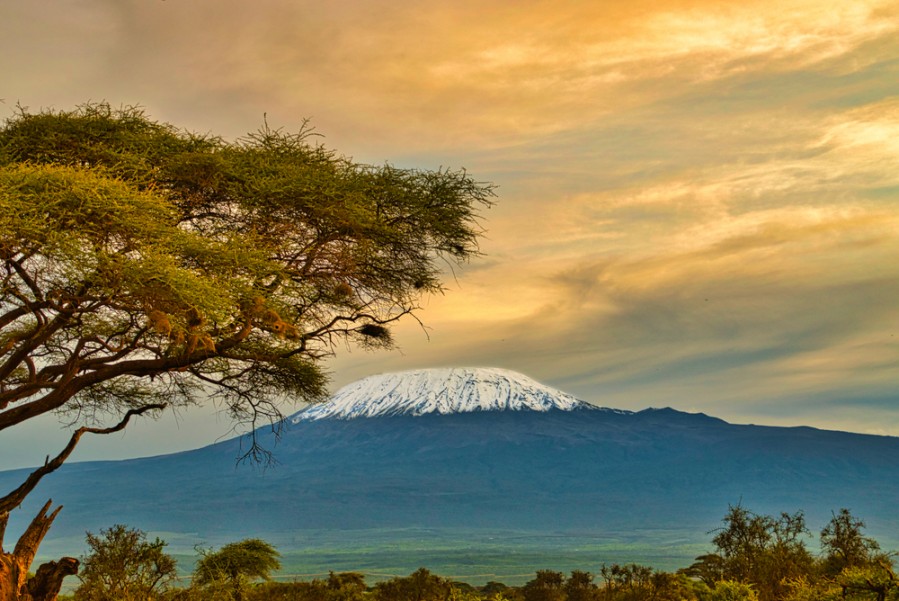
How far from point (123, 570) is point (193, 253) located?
7397 millimetres

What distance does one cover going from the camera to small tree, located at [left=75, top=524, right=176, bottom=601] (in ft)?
66.9

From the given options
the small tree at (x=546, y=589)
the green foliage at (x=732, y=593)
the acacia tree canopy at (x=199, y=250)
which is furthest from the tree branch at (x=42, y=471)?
the small tree at (x=546, y=589)

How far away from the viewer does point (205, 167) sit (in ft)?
69.1

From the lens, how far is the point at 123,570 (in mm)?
21156

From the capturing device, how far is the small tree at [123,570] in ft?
66.9

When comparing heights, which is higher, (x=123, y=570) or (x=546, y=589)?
(x=123, y=570)

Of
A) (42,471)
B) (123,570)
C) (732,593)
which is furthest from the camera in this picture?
A: (123,570)

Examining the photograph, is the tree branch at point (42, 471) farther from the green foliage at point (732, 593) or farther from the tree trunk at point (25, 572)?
the green foliage at point (732, 593)

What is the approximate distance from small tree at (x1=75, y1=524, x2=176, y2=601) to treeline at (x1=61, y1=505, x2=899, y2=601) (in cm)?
2

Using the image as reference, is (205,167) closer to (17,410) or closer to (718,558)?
(17,410)

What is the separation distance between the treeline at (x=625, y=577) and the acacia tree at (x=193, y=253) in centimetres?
274

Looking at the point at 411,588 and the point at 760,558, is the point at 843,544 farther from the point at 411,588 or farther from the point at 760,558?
the point at 411,588

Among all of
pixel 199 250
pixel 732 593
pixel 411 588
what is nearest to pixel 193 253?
pixel 199 250

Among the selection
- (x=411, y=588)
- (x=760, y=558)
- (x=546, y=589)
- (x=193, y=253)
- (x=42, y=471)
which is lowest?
(x=546, y=589)
